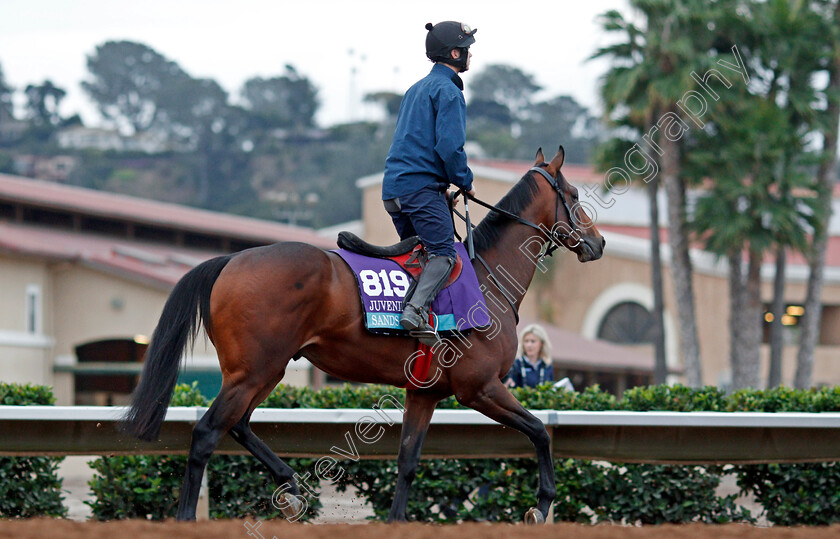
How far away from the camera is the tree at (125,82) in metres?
108

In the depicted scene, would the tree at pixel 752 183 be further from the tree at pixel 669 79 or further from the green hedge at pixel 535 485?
the green hedge at pixel 535 485

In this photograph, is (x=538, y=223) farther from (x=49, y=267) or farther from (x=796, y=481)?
(x=49, y=267)

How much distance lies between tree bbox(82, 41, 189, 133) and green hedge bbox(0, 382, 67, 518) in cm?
10457

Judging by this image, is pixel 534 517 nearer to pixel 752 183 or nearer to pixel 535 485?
pixel 535 485

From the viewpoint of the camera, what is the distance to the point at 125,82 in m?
108

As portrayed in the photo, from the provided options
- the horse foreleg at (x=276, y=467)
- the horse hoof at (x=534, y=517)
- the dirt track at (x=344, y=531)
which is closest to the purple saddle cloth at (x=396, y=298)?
the horse foreleg at (x=276, y=467)

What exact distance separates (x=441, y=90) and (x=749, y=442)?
3286 millimetres

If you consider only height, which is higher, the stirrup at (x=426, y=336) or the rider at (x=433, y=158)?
the rider at (x=433, y=158)

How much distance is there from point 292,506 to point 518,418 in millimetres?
1405

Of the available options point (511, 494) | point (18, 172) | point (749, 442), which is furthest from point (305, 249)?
point (18, 172)

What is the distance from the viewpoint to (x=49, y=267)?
74.3 ft

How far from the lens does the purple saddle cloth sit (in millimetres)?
5430

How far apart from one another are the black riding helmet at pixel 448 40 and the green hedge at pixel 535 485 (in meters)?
2.50

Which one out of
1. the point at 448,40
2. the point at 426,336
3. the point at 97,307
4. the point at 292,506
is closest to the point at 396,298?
the point at 426,336
